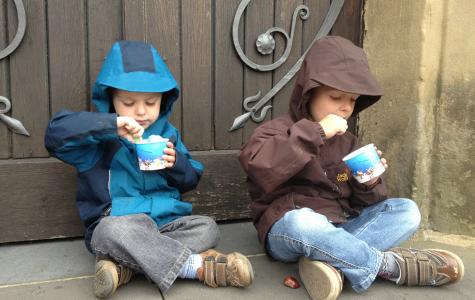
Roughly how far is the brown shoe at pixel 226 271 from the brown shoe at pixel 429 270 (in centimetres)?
55

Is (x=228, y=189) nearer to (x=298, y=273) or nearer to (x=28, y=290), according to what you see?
(x=298, y=273)

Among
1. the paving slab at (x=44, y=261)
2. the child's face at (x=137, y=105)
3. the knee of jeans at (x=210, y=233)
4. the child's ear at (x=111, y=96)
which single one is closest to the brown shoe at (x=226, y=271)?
the knee of jeans at (x=210, y=233)

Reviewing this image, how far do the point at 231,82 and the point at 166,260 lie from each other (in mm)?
1002

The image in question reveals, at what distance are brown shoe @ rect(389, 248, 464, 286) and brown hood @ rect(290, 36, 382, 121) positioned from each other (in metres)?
0.63

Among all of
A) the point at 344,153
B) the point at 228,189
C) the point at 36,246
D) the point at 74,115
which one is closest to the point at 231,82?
the point at 228,189

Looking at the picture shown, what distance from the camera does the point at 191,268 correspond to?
1771 millimetres

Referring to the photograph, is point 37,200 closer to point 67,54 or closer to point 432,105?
point 67,54

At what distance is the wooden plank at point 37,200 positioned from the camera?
211cm

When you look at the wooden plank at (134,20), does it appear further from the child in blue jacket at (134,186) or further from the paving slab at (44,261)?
the paving slab at (44,261)

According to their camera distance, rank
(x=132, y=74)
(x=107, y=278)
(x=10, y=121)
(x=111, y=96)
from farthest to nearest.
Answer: (x=10, y=121)
(x=111, y=96)
(x=132, y=74)
(x=107, y=278)

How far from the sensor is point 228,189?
96.5 inches

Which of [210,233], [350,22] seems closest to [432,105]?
[350,22]

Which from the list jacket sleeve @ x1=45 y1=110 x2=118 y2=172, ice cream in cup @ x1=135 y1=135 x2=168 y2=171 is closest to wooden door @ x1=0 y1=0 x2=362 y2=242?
jacket sleeve @ x1=45 y1=110 x2=118 y2=172

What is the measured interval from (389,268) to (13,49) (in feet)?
5.51
